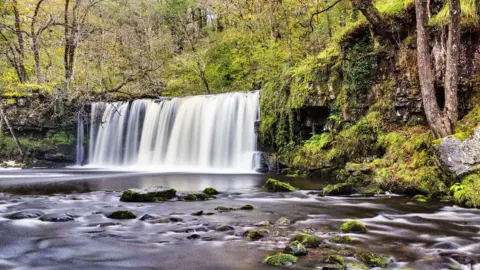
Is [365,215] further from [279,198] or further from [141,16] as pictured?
[141,16]

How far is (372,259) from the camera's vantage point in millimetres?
3898

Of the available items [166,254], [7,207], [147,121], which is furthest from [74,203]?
[147,121]

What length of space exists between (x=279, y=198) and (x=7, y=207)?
5652 mm

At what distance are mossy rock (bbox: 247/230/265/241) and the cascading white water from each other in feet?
34.8

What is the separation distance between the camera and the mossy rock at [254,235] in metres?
4.90

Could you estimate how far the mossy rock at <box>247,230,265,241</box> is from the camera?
16.1 ft

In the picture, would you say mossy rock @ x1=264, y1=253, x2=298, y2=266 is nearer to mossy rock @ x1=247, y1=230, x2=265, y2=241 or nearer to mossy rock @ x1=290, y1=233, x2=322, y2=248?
mossy rock @ x1=290, y1=233, x2=322, y2=248

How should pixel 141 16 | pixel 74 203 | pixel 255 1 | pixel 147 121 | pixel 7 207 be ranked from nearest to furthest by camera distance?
1. pixel 7 207
2. pixel 74 203
3. pixel 255 1
4. pixel 147 121
5. pixel 141 16

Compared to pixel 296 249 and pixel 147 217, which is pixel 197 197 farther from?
pixel 296 249

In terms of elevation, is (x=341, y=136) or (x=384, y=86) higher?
(x=384, y=86)

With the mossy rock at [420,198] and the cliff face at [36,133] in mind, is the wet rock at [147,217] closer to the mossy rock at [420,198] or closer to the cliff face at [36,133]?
the mossy rock at [420,198]

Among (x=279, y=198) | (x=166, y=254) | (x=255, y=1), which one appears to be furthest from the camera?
(x=255, y=1)

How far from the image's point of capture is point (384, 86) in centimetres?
1209

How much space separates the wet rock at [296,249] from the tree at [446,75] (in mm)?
6157
